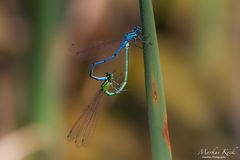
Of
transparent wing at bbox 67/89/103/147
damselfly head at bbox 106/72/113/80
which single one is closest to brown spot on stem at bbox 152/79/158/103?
damselfly head at bbox 106/72/113/80

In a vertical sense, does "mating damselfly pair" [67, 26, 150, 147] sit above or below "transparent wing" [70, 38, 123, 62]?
below

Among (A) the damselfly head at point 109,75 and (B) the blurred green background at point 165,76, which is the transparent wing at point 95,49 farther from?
(A) the damselfly head at point 109,75

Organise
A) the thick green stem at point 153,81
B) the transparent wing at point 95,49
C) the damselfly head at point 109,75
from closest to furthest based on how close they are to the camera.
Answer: the thick green stem at point 153,81 → the damselfly head at point 109,75 → the transparent wing at point 95,49

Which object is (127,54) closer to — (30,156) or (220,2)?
(220,2)

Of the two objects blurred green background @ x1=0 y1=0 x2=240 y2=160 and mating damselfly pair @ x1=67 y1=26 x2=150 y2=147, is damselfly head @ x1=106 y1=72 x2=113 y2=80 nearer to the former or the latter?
mating damselfly pair @ x1=67 y1=26 x2=150 y2=147

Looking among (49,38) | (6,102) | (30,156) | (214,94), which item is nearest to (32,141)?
(30,156)

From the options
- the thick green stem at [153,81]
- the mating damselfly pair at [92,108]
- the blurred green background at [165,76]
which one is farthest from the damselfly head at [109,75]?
the thick green stem at [153,81]

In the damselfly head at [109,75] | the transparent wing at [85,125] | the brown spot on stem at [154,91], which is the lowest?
the transparent wing at [85,125]
